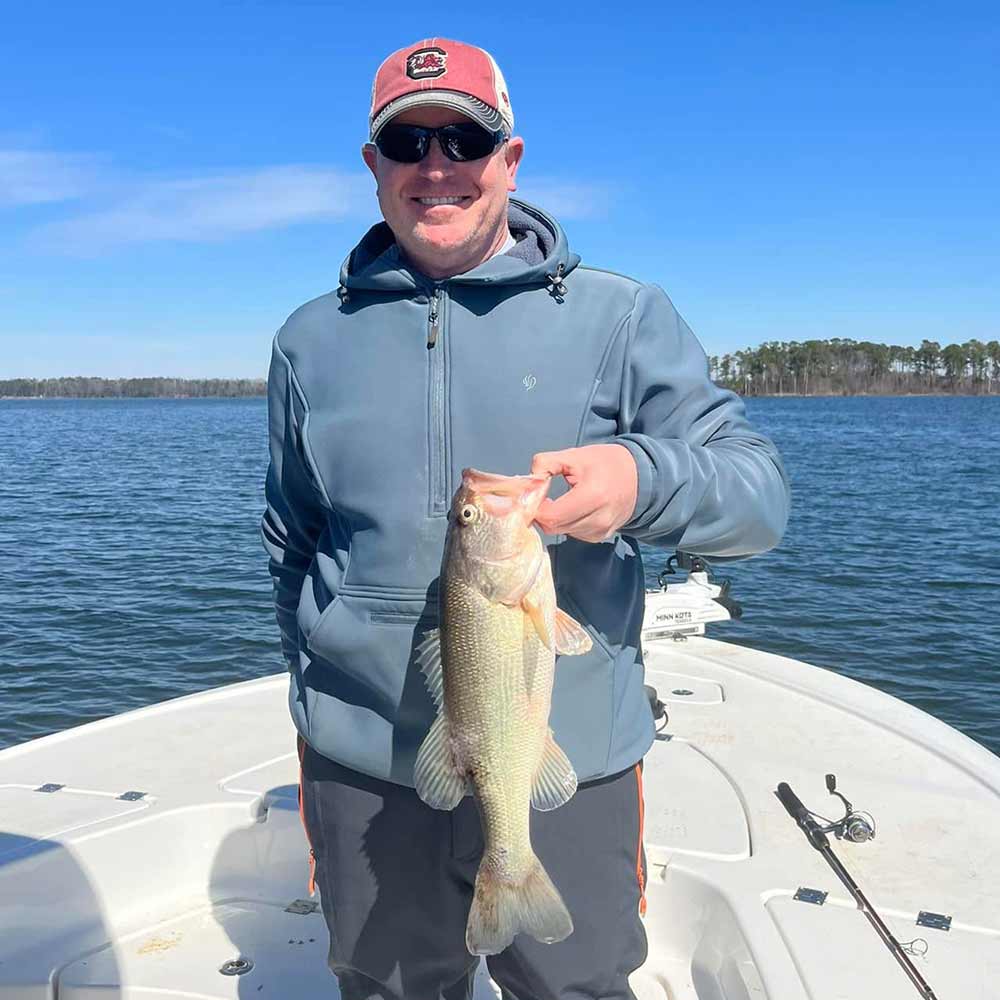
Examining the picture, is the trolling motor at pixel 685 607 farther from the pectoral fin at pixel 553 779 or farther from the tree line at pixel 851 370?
the tree line at pixel 851 370

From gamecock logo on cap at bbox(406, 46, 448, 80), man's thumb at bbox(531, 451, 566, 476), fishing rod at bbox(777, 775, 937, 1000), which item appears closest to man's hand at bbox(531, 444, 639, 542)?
man's thumb at bbox(531, 451, 566, 476)

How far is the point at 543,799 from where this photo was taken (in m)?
2.46

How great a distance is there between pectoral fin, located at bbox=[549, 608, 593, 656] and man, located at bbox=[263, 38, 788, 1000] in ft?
0.79

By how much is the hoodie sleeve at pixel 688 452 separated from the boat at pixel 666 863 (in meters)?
1.91

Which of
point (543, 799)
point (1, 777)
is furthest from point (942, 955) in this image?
point (1, 777)

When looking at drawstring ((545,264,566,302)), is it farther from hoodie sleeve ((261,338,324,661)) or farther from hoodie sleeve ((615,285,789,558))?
hoodie sleeve ((261,338,324,661))

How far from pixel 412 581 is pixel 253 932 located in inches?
115

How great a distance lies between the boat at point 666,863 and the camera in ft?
12.4

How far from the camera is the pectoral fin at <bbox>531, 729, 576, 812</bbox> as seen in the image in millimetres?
2439

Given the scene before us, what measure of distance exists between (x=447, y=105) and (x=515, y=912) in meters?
2.11

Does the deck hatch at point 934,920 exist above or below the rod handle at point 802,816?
below

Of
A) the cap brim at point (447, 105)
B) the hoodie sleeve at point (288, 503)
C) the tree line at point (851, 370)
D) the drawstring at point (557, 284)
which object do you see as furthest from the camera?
the tree line at point (851, 370)

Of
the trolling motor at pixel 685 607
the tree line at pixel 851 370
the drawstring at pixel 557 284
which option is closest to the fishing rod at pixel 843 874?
the drawstring at pixel 557 284

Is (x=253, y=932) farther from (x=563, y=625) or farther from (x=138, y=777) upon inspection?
(x=563, y=625)
